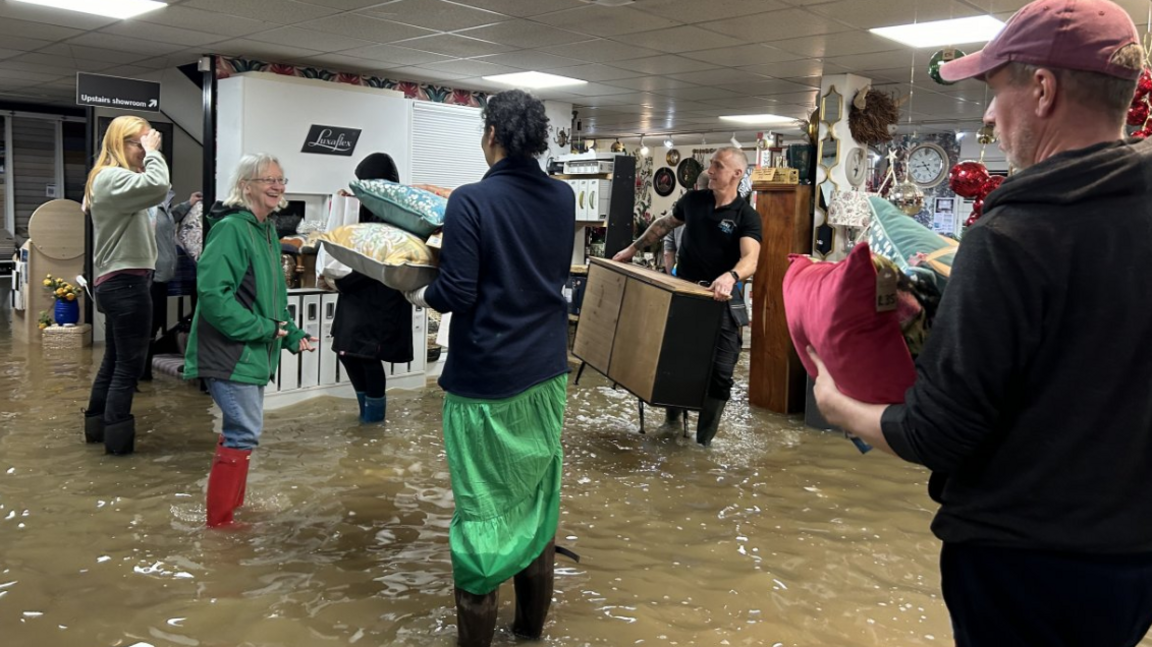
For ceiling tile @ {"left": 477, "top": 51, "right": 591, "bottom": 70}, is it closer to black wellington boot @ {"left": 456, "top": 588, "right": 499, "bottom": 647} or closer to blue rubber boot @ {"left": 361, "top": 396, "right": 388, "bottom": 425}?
blue rubber boot @ {"left": 361, "top": 396, "right": 388, "bottom": 425}

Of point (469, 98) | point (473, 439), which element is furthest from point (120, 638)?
point (469, 98)

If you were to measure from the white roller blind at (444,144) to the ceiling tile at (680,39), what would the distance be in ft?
8.80

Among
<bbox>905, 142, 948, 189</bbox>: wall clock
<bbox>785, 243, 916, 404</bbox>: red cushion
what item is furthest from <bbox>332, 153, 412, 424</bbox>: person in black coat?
<bbox>905, 142, 948, 189</bbox>: wall clock

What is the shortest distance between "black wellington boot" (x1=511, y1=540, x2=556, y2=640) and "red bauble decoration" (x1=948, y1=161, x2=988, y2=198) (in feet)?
5.71

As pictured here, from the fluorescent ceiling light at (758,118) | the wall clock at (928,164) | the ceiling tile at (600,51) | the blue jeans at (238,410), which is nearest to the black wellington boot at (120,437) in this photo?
the blue jeans at (238,410)

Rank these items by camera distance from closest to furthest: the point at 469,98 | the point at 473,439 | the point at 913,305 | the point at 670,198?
the point at 913,305 → the point at 473,439 → the point at 469,98 → the point at 670,198

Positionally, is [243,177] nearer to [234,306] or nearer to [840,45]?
[234,306]

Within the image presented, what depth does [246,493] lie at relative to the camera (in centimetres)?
404

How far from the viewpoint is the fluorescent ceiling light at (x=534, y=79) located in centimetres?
777

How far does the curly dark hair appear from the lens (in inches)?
97.3

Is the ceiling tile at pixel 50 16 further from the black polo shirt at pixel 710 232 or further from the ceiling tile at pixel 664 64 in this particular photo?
the black polo shirt at pixel 710 232

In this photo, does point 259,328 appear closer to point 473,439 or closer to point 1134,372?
point 473,439

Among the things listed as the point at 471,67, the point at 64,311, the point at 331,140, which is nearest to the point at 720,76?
the point at 471,67

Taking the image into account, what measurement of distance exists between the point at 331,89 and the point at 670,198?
26.3 feet
